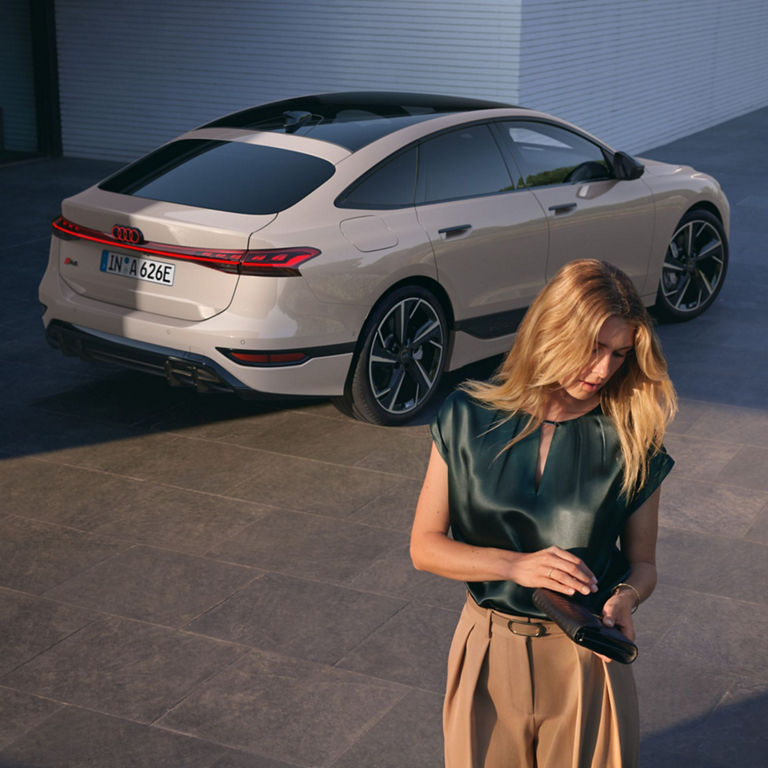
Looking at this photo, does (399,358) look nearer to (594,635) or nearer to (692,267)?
(692,267)

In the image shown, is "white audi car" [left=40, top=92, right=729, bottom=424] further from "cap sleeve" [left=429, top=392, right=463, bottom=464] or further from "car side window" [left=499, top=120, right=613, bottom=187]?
"cap sleeve" [left=429, top=392, right=463, bottom=464]

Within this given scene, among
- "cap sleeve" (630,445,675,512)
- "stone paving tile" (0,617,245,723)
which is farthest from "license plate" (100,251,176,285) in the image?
"cap sleeve" (630,445,675,512)

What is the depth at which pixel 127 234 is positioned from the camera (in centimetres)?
668

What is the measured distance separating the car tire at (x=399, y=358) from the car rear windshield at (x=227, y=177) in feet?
2.66

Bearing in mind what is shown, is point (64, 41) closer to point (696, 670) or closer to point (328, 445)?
point (328, 445)

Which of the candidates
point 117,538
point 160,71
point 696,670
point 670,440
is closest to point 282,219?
point 117,538

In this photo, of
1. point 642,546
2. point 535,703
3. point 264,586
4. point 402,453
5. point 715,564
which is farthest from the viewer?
point 402,453

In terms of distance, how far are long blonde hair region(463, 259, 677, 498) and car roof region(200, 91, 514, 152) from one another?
4547 mm

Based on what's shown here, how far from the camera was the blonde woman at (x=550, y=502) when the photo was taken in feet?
8.68

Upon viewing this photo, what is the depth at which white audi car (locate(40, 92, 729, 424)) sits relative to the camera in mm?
6484

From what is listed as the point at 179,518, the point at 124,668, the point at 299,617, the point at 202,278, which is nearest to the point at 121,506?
the point at 179,518

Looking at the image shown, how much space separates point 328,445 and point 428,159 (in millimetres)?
1790

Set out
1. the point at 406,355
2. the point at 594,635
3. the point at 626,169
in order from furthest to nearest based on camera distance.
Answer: the point at 626,169 → the point at 406,355 → the point at 594,635

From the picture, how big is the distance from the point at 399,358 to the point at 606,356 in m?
4.47
